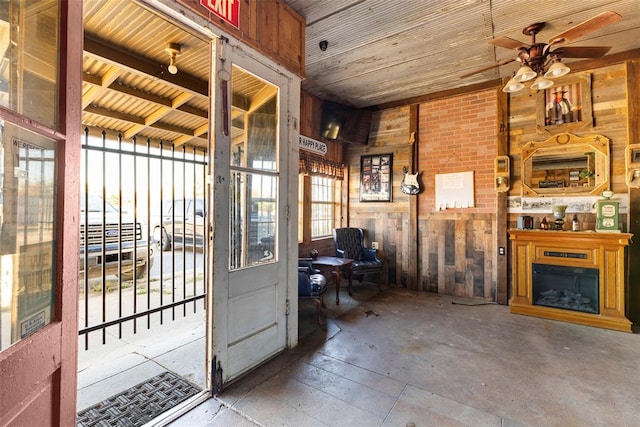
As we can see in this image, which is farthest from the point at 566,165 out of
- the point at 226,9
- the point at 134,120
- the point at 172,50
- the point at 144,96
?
the point at 134,120

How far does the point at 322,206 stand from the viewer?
204 inches

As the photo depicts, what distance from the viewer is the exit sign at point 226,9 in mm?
1896

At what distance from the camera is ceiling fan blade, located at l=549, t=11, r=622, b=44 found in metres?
2.05

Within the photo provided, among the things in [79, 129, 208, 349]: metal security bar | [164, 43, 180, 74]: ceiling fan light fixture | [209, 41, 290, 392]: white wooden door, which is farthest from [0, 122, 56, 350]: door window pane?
[164, 43, 180, 74]: ceiling fan light fixture

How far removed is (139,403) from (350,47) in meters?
3.74

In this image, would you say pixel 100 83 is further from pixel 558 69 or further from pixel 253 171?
pixel 558 69

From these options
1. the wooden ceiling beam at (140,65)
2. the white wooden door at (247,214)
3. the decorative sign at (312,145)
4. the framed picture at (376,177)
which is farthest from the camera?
the framed picture at (376,177)

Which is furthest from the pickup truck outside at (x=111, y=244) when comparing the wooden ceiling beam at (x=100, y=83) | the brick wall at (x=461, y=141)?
the brick wall at (x=461, y=141)

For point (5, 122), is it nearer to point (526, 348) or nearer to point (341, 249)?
point (526, 348)

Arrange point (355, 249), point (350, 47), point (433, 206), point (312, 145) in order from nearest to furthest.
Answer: point (350, 47) → point (312, 145) → point (433, 206) → point (355, 249)

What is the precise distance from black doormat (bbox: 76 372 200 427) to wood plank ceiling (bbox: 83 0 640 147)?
82.5 inches

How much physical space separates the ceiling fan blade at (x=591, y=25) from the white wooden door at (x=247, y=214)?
7.56 ft

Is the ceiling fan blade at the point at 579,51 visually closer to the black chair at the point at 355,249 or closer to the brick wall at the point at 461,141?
the brick wall at the point at 461,141

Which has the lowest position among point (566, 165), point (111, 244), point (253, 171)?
point (111, 244)
